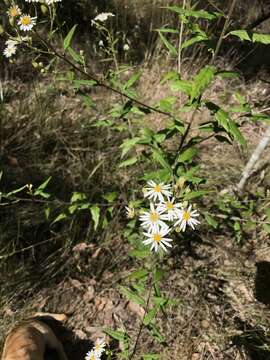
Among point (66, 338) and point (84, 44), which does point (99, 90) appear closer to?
point (84, 44)

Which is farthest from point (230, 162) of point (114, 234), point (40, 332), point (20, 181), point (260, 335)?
point (40, 332)

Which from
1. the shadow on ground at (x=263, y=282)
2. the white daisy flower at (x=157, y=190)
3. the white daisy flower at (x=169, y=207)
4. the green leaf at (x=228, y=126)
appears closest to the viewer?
the green leaf at (x=228, y=126)

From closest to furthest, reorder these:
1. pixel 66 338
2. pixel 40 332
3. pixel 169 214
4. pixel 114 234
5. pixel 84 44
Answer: pixel 169 214
pixel 40 332
pixel 66 338
pixel 114 234
pixel 84 44

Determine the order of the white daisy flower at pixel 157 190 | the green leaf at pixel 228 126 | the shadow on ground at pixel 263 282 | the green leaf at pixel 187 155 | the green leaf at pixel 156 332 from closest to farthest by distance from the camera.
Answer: the green leaf at pixel 228 126 → the white daisy flower at pixel 157 190 → the green leaf at pixel 187 155 → the green leaf at pixel 156 332 → the shadow on ground at pixel 263 282

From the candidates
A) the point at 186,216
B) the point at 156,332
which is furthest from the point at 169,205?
the point at 156,332

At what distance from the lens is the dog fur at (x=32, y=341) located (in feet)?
6.98

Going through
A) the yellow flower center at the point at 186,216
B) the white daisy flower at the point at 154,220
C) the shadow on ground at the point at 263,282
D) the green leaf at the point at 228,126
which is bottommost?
the shadow on ground at the point at 263,282

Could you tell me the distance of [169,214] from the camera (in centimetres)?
167

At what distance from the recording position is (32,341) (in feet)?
7.24

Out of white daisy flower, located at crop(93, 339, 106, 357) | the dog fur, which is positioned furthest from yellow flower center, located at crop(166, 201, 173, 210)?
the dog fur

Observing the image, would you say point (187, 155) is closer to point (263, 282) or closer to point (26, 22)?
point (26, 22)

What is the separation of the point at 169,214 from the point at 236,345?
1.30 meters

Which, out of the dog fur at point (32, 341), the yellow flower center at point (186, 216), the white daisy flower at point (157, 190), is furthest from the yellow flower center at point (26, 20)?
the dog fur at point (32, 341)

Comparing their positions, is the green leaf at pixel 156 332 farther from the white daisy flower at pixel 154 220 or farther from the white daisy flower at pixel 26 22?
the white daisy flower at pixel 26 22
